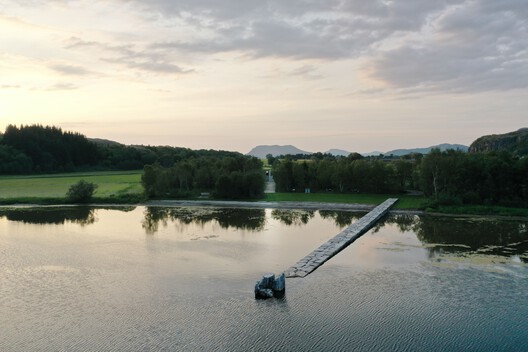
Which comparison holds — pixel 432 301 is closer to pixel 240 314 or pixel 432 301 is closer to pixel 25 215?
pixel 240 314

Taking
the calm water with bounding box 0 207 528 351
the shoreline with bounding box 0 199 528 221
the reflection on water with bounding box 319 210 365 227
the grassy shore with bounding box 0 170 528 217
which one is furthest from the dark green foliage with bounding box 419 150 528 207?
the calm water with bounding box 0 207 528 351

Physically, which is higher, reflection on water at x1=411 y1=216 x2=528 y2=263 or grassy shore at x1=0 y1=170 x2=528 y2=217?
grassy shore at x1=0 y1=170 x2=528 y2=217

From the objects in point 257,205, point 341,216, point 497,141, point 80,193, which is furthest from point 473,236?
point 497,141

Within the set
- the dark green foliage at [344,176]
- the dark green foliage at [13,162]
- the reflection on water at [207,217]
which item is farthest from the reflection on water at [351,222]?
the dark green foliage at [13,162]

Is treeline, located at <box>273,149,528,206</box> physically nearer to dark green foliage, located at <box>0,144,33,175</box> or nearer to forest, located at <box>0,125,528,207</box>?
forest, located at <box>0,125,528,207</box>

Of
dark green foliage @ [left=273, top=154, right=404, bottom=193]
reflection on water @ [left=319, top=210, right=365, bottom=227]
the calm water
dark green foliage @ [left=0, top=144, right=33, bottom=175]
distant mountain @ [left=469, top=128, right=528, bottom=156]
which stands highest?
distant mountain @ [left=469, top=128, right=528, bottom=156]

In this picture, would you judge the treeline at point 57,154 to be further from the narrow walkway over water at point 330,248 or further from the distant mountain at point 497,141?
the distant mountain at point 497,141

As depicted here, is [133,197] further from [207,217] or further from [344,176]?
[344,176]
